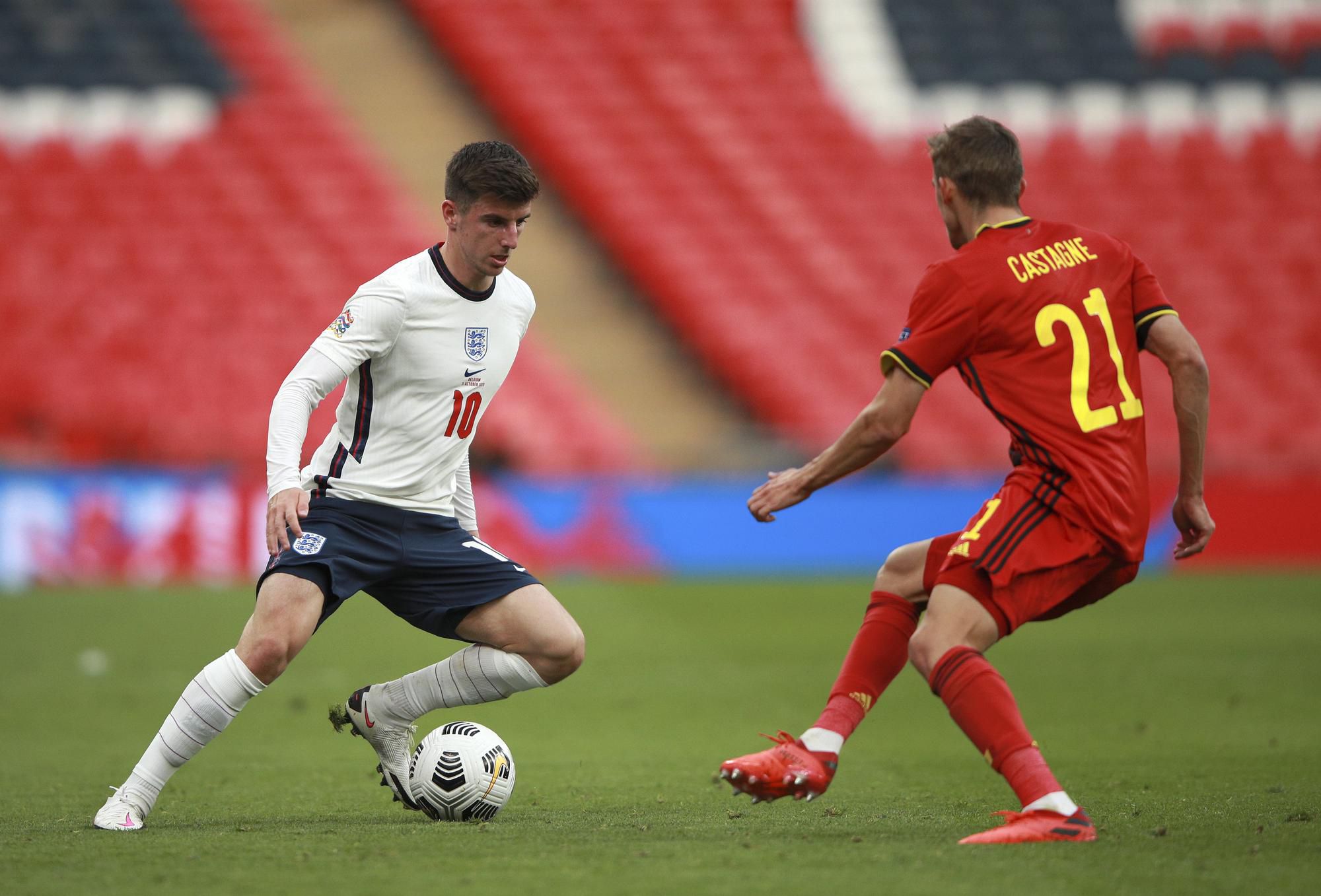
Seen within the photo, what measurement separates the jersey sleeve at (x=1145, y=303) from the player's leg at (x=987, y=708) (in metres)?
0.97

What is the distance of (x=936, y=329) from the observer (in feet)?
14.4

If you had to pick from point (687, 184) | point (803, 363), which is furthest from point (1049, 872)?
point (687, 184)

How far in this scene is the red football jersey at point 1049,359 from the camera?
14.4 feet

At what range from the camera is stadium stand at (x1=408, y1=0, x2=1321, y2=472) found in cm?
1873

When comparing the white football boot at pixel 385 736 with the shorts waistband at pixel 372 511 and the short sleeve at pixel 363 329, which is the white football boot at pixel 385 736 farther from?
the short sleeve at pixel 363 329

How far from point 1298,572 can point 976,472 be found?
3.25 m

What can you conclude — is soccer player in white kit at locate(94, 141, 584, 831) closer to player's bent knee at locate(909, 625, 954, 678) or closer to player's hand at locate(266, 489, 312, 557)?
player's hand at locate(266, 489, 312, 557)

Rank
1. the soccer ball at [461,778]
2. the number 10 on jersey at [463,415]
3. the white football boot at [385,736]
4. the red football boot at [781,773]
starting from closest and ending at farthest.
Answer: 1. the red football boot at [781,773]
2. the soccer ball at [461,778]
3. the number 10 on jersey at [463,415]
4. the white football boot at [385,736]

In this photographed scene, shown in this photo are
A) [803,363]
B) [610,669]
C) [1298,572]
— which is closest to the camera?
[610,669]

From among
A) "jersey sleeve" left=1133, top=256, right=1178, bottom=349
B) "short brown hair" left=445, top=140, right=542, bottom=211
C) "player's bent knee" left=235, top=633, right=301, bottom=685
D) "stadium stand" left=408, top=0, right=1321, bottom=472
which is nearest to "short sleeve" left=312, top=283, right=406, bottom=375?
"short brown hair" left=445, top=140, right=542, bottom=211

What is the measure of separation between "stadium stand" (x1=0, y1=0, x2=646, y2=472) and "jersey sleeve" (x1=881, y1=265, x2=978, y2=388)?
11149 millimetres

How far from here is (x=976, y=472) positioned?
15734 millimetres

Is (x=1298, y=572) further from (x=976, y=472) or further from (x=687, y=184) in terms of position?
(x=687, y=184)

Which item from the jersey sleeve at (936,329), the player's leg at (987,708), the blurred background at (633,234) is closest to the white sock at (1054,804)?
the player's leg at (987,708)
